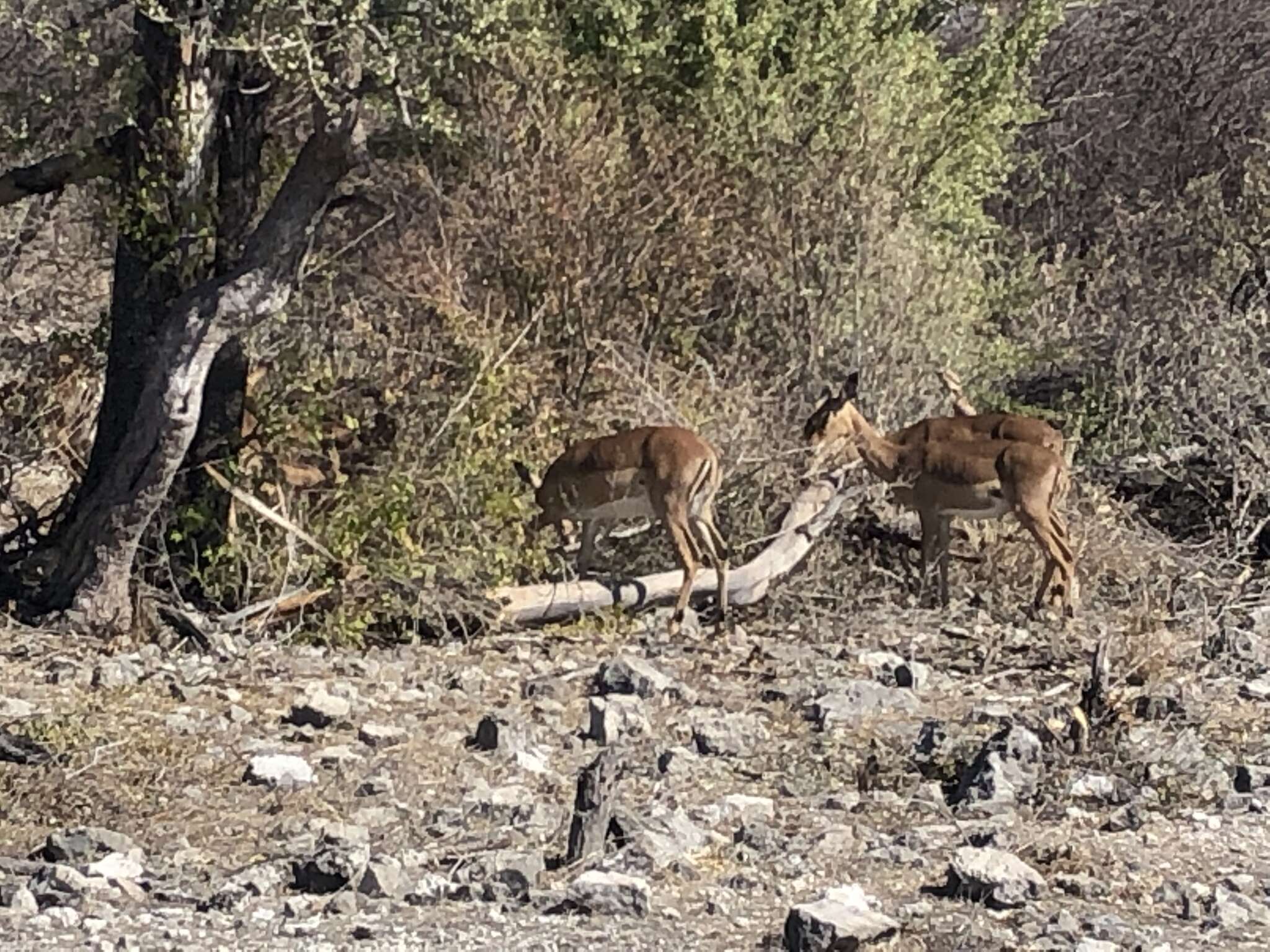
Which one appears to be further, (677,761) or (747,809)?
(677,761)

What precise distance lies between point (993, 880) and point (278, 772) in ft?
9.73

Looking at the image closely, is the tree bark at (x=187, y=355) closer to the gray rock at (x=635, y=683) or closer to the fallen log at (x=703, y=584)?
the fallen log at (x=703, y=584)

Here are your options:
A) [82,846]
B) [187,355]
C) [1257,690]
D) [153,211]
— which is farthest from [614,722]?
[153,211]

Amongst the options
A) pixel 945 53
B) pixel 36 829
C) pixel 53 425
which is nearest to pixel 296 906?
pixel 36 829

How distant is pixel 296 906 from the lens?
6.88 metres

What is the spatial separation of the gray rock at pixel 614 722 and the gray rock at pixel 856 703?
0.84m

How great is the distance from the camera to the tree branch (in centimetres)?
1149

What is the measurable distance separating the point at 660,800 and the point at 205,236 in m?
4.86

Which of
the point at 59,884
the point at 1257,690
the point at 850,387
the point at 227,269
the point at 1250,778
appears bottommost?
the point at 1257,690

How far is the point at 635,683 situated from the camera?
34.0 feet

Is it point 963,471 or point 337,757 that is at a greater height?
point 963,471

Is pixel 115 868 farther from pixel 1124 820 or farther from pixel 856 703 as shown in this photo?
pixel 856 703

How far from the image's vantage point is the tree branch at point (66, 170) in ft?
37.7

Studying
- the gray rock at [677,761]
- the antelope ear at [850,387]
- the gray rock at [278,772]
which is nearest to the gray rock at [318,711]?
the gray rock at [278,772]
